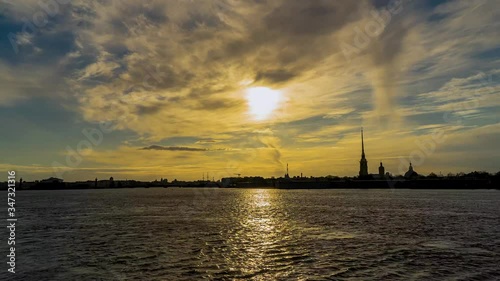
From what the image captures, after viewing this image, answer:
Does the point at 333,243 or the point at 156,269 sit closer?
the point at 156,269

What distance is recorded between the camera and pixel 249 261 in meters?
33.4

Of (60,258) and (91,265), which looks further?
(60,258)

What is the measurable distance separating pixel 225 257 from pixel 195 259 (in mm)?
2883

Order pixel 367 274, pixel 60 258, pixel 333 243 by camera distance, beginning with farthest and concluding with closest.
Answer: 1. pixel 333 243
2. pixel 60 258
3. pixel 367 274

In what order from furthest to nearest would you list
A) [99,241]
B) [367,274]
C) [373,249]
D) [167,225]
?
1. [167,225]
2. [99,241]
3. [373,249]
4. [367,274]

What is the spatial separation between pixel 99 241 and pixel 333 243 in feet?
91.9

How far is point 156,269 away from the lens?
30484mm

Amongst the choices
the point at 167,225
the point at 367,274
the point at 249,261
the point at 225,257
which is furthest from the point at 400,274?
the point at 167,225

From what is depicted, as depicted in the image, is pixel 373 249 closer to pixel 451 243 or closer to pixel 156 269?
pixel 451 243

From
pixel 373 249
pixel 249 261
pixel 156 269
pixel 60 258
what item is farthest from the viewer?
pixel 373 249

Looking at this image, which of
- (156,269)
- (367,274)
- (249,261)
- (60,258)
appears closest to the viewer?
(367,274)

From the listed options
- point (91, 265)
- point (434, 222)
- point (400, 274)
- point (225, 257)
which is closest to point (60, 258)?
point (91, 265)

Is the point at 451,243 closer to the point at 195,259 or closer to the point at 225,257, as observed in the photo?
the point at 225,257

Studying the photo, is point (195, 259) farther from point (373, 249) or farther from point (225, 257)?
point (373, 249)
